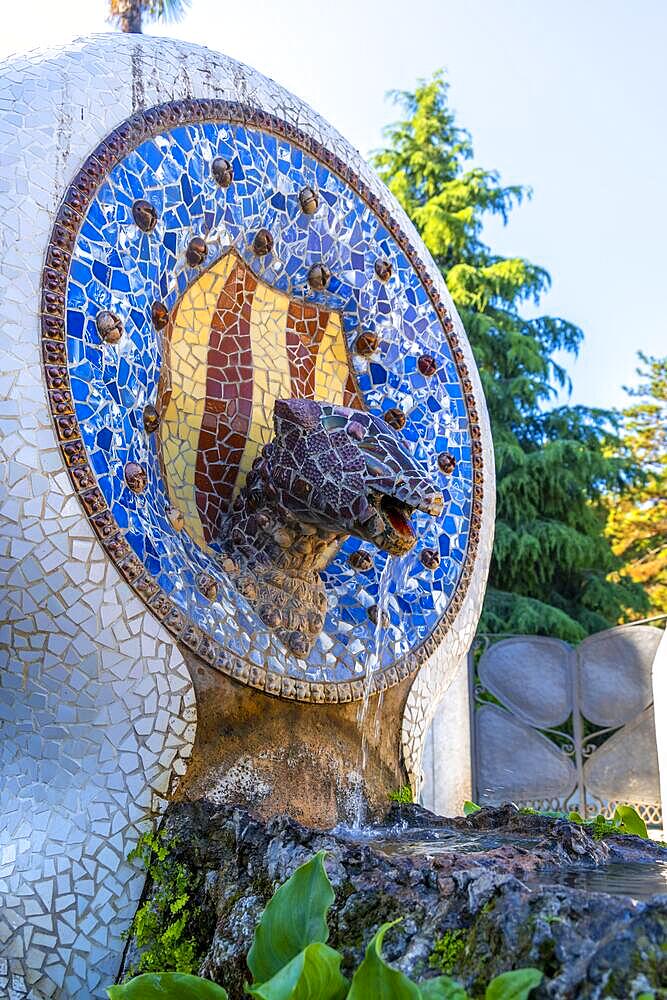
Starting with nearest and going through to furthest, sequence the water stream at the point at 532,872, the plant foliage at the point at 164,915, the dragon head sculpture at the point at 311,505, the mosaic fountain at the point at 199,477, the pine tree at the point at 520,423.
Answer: the water stream at the point at 532,872 → the plant foliage at the point at 164,915 → the mosaic fountain at the point at 199,477 → the dragon head sculpture at the point at 311,505 → the pine tree at the point at 520,423

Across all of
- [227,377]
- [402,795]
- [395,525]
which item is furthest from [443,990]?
[227,377]

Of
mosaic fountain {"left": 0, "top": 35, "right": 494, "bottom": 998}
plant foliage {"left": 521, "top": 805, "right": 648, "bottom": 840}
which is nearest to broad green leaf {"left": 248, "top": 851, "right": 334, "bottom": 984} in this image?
mosaic fountain {"left": 0, "top": 35, "right": 494, "bottom": 998}

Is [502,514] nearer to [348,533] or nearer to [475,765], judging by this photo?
[475,765]

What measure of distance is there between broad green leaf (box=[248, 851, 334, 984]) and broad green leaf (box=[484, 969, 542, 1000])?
1.34 feet

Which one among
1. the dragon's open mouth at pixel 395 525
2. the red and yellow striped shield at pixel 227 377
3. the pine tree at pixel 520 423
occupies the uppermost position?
the pine tree at pixel 520 423

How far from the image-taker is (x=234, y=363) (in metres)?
3.70

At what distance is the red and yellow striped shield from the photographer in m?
3.48

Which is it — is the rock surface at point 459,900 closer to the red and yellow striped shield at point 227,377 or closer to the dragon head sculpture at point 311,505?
the dragon head sculpture at point 311,505

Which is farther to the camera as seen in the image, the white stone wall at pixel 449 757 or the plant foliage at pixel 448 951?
the white stone wall at pixel 449 757

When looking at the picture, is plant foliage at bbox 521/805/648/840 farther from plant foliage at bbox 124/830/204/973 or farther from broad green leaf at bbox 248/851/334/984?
broad green leaf at bbox 248/851/334/984

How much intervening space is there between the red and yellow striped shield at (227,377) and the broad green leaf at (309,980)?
1699 millimetres

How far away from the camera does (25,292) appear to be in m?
2.86

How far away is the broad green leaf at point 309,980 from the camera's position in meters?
1.77

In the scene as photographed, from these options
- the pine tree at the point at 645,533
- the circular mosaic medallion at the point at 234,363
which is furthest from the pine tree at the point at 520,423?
the circular mosaic medallion at the point at 234,363
